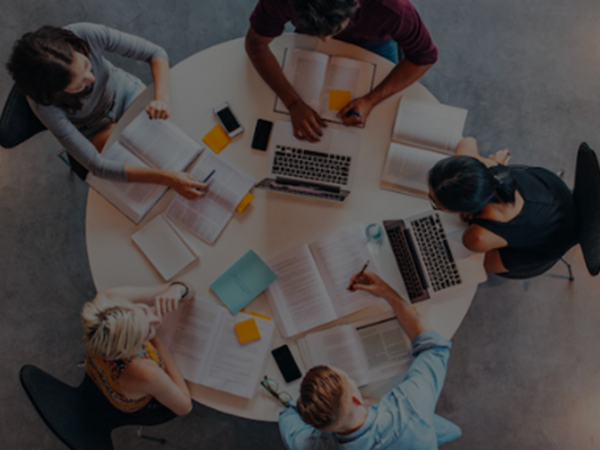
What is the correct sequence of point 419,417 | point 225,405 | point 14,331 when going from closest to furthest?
point 419,417 → point 225,405 → point 14,331

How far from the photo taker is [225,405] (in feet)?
5.77

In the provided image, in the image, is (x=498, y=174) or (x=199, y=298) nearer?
(x=498, y=174)

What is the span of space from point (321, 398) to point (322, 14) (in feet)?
4.41

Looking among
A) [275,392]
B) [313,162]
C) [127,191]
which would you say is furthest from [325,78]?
[275,392]

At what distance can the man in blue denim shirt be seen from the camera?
1.47m

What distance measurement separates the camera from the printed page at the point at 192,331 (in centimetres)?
176

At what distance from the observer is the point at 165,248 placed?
1817mm

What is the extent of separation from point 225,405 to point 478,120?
7.65 feet

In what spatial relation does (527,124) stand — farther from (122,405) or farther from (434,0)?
(122,405)

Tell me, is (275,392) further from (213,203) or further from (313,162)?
(313,162)

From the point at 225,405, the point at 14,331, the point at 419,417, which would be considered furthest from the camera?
the point at 14,331

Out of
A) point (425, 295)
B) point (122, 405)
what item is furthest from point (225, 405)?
point (425, 295)

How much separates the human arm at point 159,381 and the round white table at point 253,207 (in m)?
0.08

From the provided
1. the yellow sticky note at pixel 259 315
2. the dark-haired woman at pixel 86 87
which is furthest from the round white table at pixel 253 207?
the dark-haired woman at pixel 86 87
